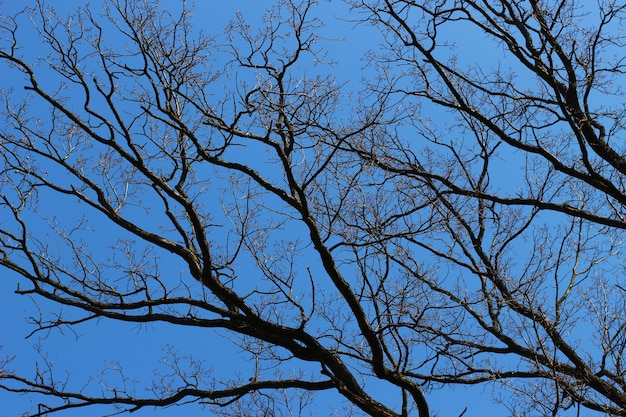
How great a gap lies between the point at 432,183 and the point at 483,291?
55.9 inches

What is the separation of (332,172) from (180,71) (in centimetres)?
183

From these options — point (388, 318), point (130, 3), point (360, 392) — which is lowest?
→ point (360, 392)

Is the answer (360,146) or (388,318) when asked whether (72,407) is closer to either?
(388,318)

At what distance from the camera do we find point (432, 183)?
22.1 feet

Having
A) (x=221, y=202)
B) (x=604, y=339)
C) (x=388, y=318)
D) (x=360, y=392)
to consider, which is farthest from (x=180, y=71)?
(x=604, y=339)

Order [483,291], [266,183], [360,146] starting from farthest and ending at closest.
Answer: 1. [483,291]
2. [360,146]
3. [266,183]

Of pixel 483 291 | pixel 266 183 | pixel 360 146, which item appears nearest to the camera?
pixel 266 183

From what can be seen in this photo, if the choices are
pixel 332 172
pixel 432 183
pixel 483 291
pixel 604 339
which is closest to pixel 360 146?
pixel 332 172

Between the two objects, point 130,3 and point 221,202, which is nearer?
point 130,3

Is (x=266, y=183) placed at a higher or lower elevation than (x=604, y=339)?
higher

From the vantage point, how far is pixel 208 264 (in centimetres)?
639

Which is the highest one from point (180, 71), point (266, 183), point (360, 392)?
point (180, 71)

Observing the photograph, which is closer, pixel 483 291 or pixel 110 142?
pixel 110 142

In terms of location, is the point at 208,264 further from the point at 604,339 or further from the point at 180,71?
the point at 604,339
